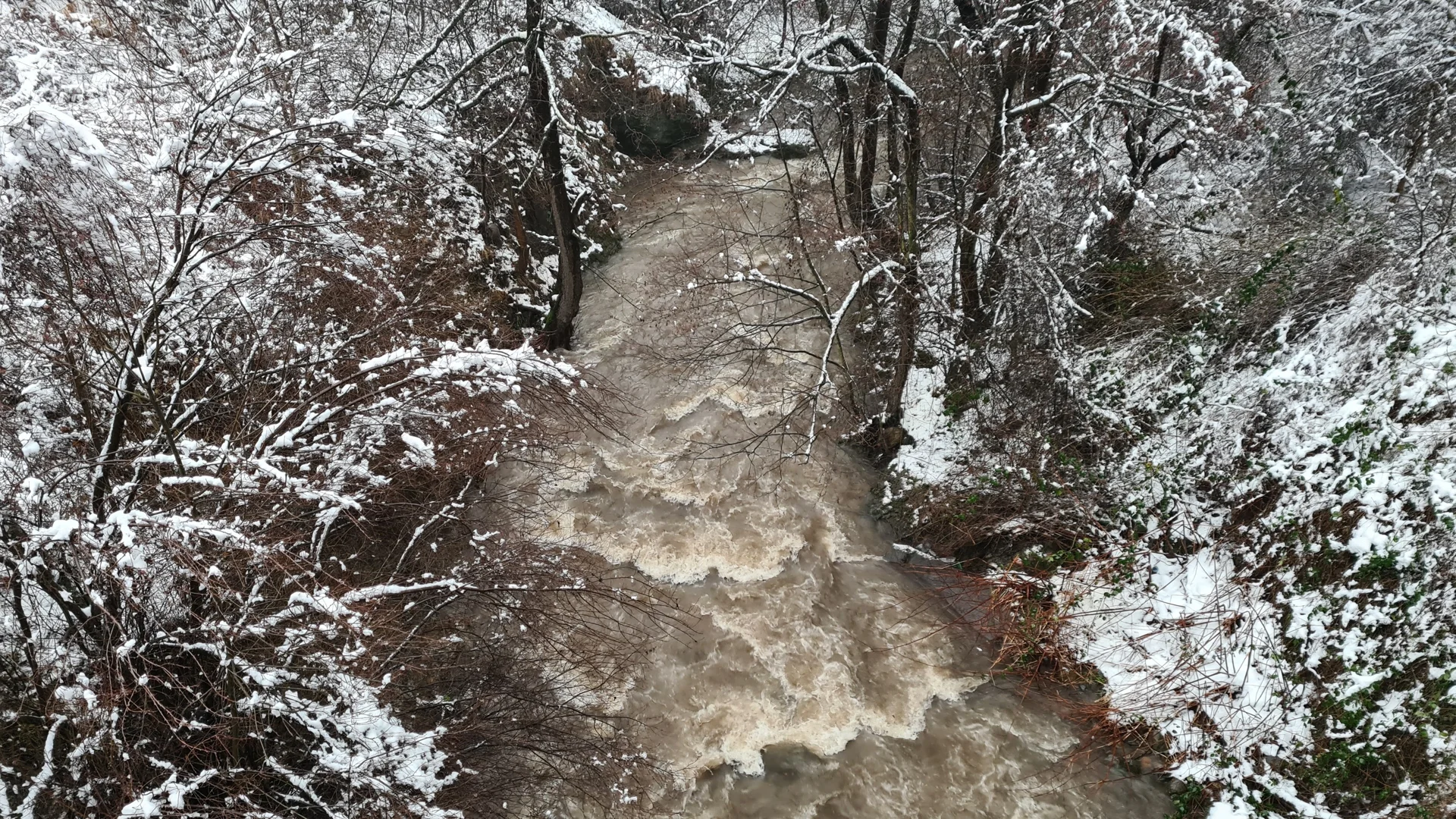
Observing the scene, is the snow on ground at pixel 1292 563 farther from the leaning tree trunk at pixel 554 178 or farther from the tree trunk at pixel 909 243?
the leaning tree trunk at pixel 554 178

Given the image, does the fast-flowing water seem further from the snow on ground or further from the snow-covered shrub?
the snow-covered shrub

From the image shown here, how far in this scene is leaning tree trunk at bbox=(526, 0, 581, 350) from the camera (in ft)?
26.0

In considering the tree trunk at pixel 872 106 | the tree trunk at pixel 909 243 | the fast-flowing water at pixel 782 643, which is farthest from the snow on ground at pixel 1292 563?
the tree trunk at pixel 872 106

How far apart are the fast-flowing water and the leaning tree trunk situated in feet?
1.71

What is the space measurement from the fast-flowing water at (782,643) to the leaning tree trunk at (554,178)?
522 mm

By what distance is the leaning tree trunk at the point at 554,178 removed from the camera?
7.93 metres

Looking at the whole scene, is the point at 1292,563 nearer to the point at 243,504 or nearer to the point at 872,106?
the point at 872,106

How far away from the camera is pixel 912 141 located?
7.34m

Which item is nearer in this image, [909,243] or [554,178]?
[909,243]

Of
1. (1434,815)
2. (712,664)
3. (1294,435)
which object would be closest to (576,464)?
(712,664)

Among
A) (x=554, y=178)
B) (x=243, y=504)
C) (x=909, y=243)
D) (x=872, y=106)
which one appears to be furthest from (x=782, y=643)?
(x=554, y=178)

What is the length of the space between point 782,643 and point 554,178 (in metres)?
6.56

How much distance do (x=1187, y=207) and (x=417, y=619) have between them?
30.2ft

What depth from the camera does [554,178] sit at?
30.0 feet
